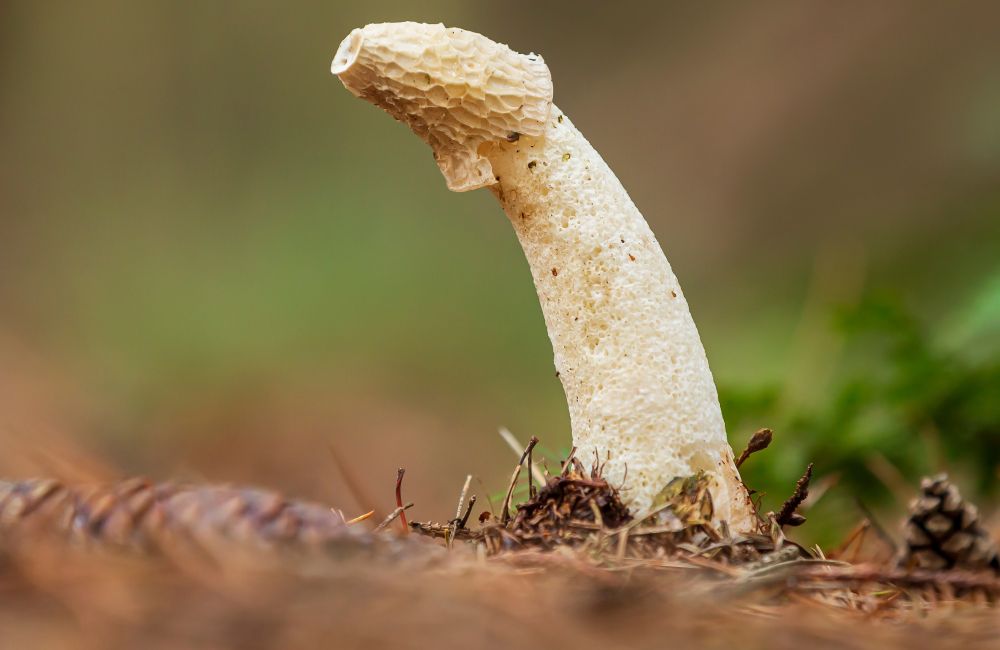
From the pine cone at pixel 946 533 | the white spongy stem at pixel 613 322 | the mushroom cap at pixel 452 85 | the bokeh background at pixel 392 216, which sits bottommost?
the pine cone at pixel 946 533

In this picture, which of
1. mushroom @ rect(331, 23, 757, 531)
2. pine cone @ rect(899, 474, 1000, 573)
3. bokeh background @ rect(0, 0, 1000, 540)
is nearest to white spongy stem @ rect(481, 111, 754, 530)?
mushroom @ rect(331, 23, 757, 531)

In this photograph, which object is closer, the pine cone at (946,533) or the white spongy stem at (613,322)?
the pine cone at (946,533)

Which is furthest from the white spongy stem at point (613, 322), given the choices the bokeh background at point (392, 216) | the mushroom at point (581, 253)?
the bokeh background at point (392, 216)

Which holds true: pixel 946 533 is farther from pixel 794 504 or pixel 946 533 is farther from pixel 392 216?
pixel 392 216

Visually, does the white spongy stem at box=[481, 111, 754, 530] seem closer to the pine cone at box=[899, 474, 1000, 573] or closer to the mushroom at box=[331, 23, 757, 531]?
the mushroom at box=[331, 23, 757, 531]

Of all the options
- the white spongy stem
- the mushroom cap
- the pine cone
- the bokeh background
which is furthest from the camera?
the bokeh background

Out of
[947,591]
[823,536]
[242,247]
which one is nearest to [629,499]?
[947,591]

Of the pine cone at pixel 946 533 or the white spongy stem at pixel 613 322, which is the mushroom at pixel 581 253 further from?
the pine cone at pixel 946 533
